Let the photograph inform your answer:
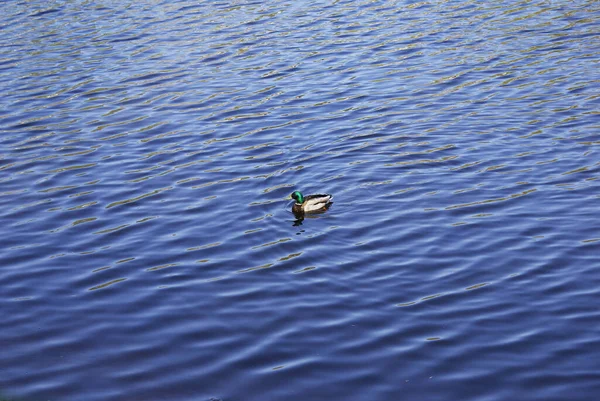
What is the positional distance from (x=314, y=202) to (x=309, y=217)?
409mm

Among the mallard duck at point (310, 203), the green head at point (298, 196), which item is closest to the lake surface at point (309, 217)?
the mallard duck at point (310, 203)

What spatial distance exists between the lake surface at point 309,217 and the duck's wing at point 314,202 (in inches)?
13.1

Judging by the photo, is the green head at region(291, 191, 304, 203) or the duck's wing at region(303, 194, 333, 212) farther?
the green head at region(291, 191, 304, 203)

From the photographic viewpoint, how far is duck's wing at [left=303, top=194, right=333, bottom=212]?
1479 centimetres

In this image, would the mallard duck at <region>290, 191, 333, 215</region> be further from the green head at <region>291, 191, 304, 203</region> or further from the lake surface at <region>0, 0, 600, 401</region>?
the lake surface at <region>0, 0, 600, 401</region>

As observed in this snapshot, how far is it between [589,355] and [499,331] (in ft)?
3.69

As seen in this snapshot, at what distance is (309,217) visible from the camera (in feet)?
47.5

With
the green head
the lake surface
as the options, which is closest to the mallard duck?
the green head

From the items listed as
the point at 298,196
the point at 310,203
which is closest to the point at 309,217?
the point at 310,203

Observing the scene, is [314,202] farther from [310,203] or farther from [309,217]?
[309,217]

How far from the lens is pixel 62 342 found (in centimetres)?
1158

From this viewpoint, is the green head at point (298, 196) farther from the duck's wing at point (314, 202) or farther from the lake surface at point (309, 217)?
the lake surface at point (309, 217)

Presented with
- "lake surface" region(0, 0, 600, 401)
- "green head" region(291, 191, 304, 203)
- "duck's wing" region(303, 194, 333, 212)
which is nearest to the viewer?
"lake surface" region(0, 0, 600, 401)

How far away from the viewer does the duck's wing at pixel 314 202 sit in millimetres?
14789
